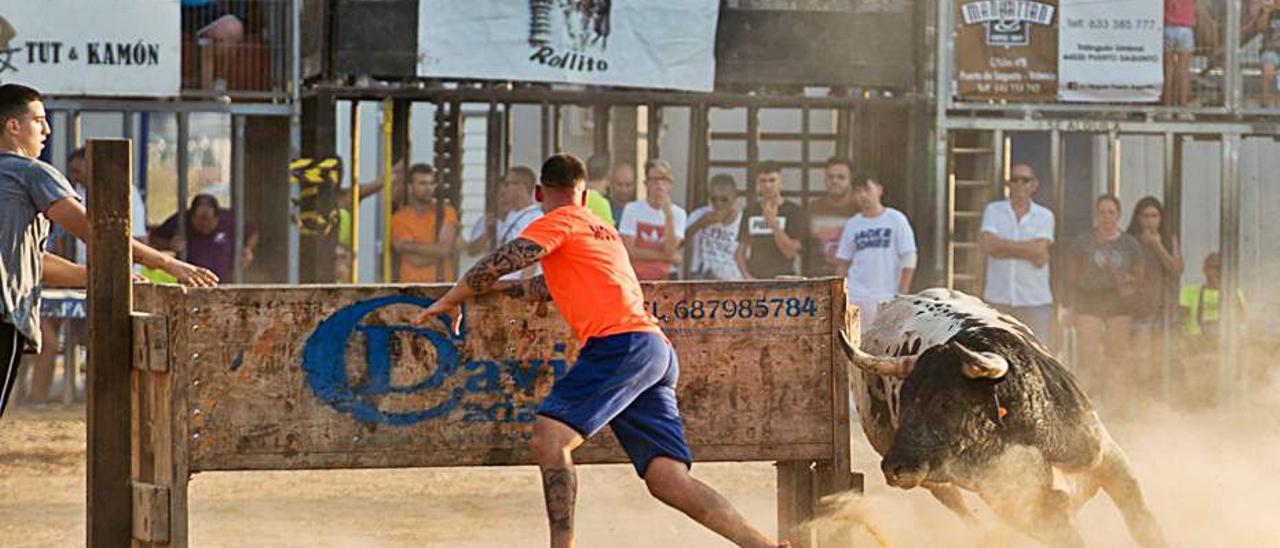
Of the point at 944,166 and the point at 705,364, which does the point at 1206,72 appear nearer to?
the point at 944,166

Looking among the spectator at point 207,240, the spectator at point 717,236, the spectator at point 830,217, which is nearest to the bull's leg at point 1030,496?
the spectator at point 830,217

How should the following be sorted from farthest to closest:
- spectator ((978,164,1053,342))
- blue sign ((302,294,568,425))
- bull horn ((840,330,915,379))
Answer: spectator ((978,164,1053,342)) → bull horn ((840,330,915,379)) → blue sign ((302,294,568,425))

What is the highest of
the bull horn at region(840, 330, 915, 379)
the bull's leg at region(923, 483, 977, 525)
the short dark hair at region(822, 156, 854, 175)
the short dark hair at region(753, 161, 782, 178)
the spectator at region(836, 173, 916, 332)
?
the short dark hair at region(822, 156, 854, 175)

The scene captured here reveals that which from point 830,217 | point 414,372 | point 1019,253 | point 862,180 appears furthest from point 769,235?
point 414,372

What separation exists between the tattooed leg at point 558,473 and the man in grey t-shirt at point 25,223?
149 centimetres

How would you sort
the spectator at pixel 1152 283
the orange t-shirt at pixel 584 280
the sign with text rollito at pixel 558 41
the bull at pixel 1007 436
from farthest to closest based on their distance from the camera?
the spectator at pixel 1152 283
the sign with text rollito at pixel 558 41
the bull at pixel 1007 436
the orange t-shirt at pixel 584 280

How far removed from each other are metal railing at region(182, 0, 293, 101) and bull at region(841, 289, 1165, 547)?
9.15 m

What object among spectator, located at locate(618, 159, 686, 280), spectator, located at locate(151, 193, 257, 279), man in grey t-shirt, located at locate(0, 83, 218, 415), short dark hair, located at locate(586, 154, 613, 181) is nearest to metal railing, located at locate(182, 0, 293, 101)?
spectator, located at locate(151, 193, 257, 279)

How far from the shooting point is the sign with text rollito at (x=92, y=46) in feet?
53.5

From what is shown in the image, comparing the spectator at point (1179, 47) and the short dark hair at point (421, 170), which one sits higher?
the spectator at point (1179, 47)

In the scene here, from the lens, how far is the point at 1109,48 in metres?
17.9

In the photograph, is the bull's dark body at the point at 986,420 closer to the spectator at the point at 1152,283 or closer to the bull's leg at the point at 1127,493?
the bull's leg at the point at 1127,493

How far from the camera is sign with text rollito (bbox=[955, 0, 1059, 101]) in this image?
1775 centimetres

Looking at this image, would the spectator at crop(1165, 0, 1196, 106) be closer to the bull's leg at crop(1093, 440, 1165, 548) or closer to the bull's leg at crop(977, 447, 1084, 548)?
the bull's leg at crop(1093, 440, 1165, 548)
